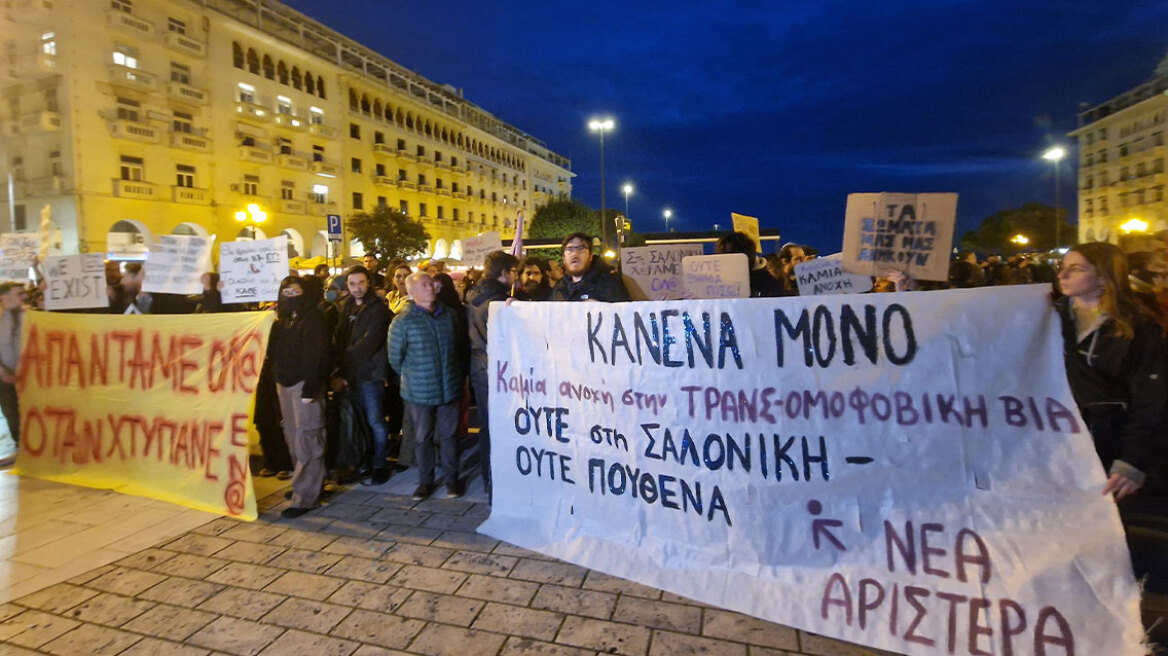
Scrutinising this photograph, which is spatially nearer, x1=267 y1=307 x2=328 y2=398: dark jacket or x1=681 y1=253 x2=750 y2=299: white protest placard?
x1=267 y1=307 x2=328 y2=398: dark jacket

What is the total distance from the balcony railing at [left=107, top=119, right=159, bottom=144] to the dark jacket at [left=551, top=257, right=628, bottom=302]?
30170 mm

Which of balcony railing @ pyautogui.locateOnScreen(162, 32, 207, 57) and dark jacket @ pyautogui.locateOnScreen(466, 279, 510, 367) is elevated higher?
balcony railing @ pyautogui.locateOnScreen(162, 32, 207, 57)

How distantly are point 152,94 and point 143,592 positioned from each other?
1246 inches

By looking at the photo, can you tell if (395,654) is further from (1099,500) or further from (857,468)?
(1099,500)

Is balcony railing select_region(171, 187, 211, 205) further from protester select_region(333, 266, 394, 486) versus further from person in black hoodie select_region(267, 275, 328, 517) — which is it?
person in black hoodie select_region(267, 275, 328, 517)

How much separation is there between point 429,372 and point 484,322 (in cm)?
60

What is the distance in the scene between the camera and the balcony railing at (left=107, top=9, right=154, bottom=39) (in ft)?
85.6

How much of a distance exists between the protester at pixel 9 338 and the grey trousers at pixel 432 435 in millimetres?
4249

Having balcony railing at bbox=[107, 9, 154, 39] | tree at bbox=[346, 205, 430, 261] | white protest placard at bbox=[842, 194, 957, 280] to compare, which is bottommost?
white protest placard at bbox=[842, 194, 957, 280]

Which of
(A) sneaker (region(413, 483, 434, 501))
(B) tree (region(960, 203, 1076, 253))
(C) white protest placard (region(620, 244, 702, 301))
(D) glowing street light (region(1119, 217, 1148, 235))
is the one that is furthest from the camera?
(B) tree (region(960, 203, 1076, 253))

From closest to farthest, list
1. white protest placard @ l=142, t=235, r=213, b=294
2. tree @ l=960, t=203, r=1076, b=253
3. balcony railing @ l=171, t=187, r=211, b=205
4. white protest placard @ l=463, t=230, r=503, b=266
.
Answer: white protest placard @ l=142, t=235, r=213, b=294 → white protest placard @ l=463, t=230, r=503, b=266 → balcony railing @ l=171, t=187, r=211, b=205 → tree @ l=960, t=203, r=1076, b=253

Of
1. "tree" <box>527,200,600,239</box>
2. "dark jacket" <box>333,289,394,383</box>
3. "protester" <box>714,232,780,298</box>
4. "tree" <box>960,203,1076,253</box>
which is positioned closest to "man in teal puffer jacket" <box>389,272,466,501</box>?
→ "dark jacket" <box>333,289,394,383</box>

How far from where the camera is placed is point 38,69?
25.0m

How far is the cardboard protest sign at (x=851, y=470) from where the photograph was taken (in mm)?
2484
